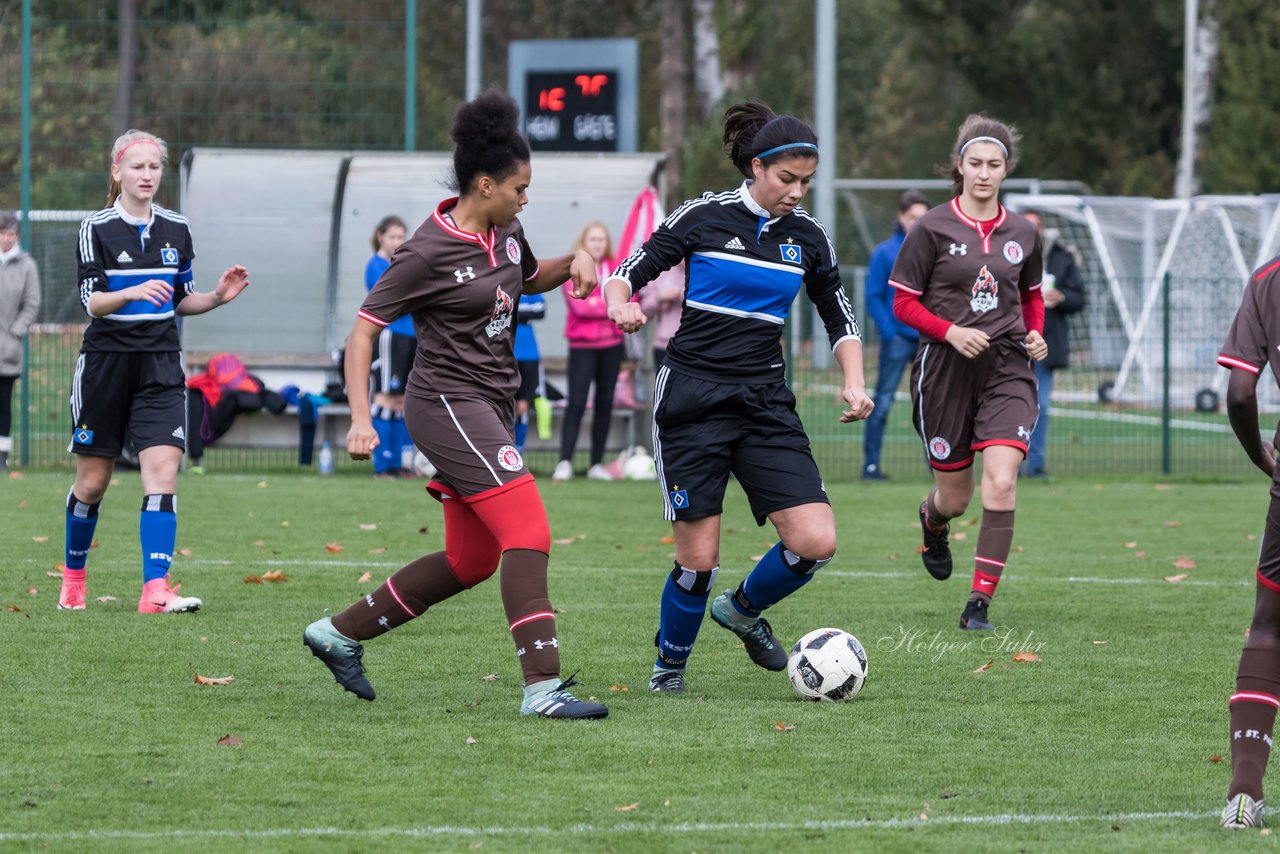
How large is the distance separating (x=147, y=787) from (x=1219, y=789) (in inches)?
116

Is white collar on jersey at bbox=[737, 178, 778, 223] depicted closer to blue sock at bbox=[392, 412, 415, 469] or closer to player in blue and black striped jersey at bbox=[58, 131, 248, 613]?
player in blue and black striped jersey at bbox=[58, 131, 248, 613]

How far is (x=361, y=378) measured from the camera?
19.2ft

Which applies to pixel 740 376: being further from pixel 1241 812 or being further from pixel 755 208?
pixel 1241 812

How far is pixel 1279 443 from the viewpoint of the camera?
181 inches

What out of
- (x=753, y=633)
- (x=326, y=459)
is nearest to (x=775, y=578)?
(x=753, y=633)

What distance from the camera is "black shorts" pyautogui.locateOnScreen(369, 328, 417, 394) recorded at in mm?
14164

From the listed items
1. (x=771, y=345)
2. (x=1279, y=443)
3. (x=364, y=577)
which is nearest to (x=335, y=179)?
(x=364, y=577)

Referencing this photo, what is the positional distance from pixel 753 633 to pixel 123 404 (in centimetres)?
310

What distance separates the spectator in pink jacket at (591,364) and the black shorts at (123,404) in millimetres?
6260

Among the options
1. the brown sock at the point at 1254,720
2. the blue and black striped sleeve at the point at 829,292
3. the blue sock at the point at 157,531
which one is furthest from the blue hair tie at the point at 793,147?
the blue sock at the point at 157,531

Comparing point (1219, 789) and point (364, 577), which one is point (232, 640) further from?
point (1219, 789)

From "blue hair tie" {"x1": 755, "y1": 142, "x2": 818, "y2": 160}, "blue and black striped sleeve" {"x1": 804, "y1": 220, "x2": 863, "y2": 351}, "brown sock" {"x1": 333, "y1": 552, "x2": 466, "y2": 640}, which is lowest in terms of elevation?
"brown sock" {"x1": 333, "y1": 552, "x2": 466, "y2": 640}

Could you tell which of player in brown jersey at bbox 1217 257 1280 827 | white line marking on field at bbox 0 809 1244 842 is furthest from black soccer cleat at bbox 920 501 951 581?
player in brown jersey at bbox 1217 257 1280 827

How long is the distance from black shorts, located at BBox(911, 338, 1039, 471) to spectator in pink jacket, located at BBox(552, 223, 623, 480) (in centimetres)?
606
